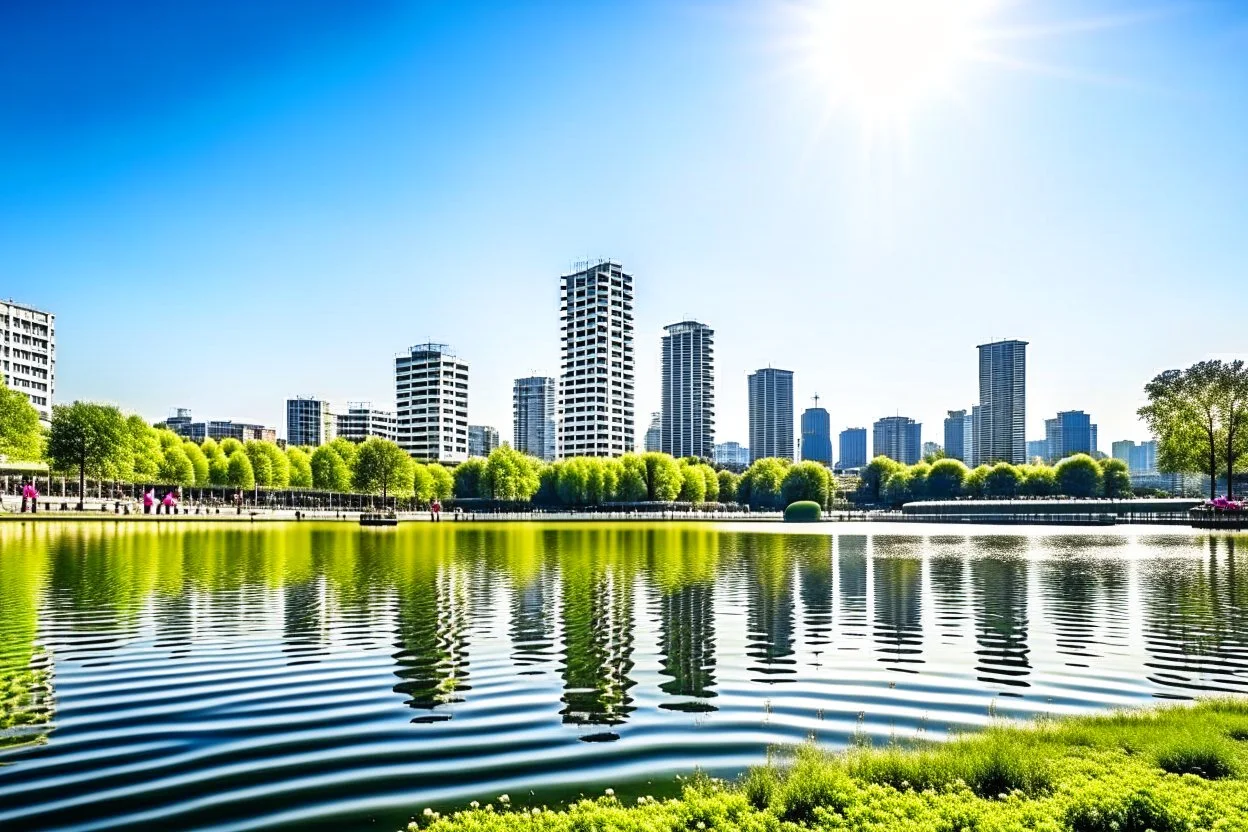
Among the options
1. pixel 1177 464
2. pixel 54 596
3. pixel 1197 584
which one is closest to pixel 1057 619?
pixel 1197 584

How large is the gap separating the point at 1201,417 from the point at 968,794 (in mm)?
149386

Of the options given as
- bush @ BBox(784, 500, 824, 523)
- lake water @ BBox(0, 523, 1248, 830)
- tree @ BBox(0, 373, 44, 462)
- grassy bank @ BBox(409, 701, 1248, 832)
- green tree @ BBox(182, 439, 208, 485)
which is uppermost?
tree @ BBox(0, 373, 44, 462)

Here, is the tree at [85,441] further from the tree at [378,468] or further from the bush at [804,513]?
the bush at [804,513]

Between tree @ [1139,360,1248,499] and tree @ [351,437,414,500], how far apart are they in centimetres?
13906

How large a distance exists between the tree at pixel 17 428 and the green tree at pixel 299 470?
6480 centimetres

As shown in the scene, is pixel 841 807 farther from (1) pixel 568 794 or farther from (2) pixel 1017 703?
(2) pixel 1017 703

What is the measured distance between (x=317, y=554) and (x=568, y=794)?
54.8 metres

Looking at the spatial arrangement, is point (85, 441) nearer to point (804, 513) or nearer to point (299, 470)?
point (299, 470)

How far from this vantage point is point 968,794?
44.0ft

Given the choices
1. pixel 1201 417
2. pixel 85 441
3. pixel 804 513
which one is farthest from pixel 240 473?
pixel 1201 417

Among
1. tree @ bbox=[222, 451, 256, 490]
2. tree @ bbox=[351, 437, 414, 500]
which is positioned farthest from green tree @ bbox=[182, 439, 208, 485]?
tree @ bbox=[351, 437, 414, 500]

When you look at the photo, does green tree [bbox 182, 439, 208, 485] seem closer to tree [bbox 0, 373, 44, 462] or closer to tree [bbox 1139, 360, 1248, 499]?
tree [bbox 0, 373, 44, 462]

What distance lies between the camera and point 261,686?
21.9 metres

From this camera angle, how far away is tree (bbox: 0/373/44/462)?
122m
